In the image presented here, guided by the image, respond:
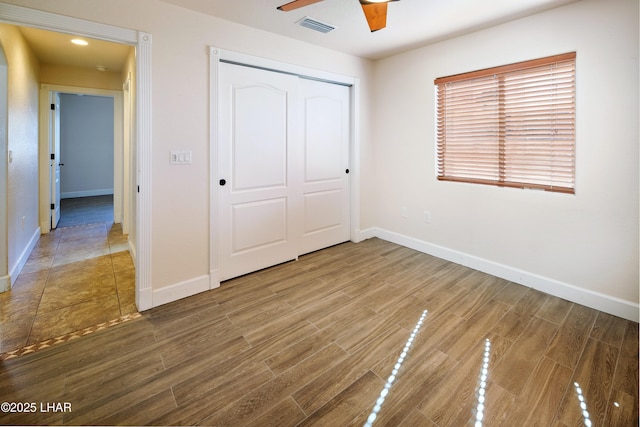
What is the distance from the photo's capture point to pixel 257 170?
3242 mm

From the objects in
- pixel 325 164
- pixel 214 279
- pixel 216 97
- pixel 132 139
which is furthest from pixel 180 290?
pixel 325 164

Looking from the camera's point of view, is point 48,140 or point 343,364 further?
point 48,140

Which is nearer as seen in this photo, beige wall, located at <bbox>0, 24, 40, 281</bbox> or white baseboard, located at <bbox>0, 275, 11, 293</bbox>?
white baseboard, located at <bbox>0, 275, 11, 293</bbox>

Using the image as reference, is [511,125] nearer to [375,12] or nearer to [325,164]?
[375,12]

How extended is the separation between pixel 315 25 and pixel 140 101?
170 cm

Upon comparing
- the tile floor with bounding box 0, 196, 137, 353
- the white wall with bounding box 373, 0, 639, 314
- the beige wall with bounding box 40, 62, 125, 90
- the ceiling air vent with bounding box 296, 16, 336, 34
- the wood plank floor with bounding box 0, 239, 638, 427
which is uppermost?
the beige wall with bounding box 40, 62, 125, 90

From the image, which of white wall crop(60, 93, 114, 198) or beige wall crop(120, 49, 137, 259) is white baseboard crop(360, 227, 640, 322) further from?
Answer: white wall crop(60, 93, 114, 198)

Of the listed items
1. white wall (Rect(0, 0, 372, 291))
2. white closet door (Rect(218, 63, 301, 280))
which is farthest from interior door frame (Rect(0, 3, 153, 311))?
white closet door (Rect(218, 63, 301, 280))

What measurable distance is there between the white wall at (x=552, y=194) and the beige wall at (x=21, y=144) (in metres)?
3.96

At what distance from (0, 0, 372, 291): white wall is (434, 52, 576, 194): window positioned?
2.29 metres

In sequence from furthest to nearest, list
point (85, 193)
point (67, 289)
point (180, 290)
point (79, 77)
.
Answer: point (85, 193) < point (79, 77) < point (67, 289) < point (180, 290)

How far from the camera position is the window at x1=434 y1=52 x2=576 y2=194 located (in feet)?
8.74

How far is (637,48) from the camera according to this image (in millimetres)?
2270

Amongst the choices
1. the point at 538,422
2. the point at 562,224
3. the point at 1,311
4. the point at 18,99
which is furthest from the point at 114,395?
the point at 562,224
